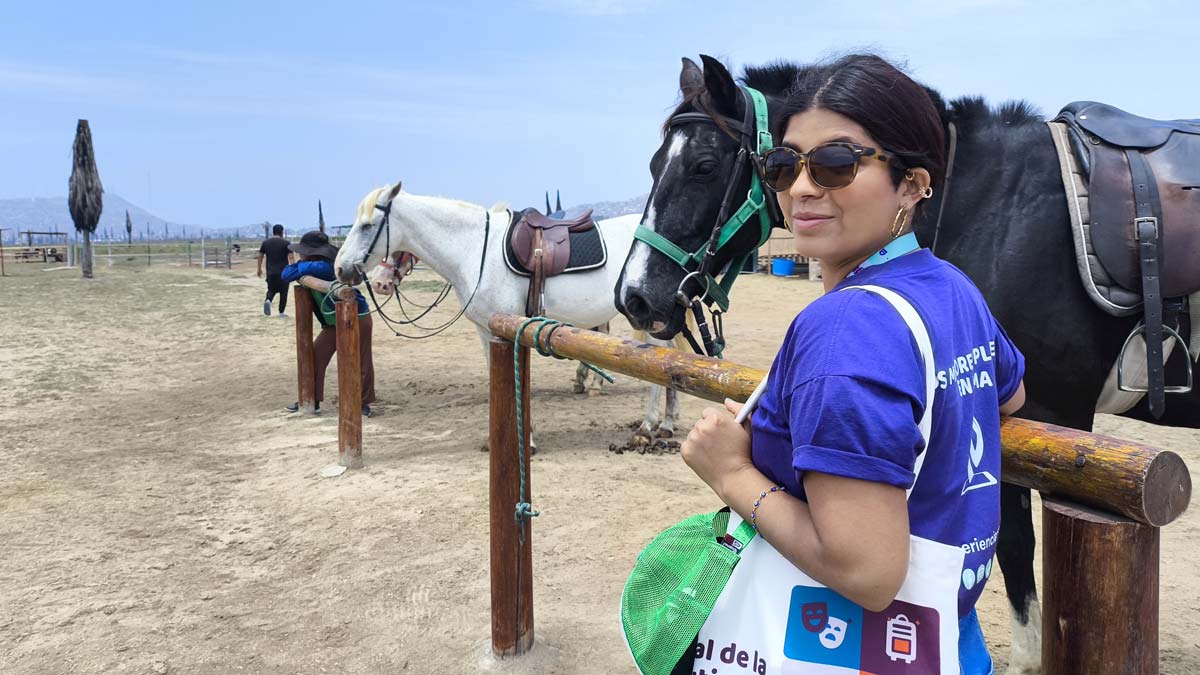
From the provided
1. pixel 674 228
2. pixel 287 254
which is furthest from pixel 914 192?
pixel 287 254

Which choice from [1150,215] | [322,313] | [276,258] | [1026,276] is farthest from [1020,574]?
[276,258]

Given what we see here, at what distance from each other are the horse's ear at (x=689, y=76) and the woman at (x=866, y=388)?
185cm

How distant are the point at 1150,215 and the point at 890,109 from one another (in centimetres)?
150

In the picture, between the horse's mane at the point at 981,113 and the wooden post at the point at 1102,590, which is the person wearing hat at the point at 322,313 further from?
the wooden post at the point at 1102,590

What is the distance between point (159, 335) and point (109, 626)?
9.97m

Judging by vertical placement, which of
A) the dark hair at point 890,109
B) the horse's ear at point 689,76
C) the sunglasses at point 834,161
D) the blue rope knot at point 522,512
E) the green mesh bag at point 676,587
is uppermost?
the horse's ear at point 689,76

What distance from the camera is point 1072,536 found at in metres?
1.00

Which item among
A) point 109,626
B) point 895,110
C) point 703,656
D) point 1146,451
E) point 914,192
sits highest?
point 895,110

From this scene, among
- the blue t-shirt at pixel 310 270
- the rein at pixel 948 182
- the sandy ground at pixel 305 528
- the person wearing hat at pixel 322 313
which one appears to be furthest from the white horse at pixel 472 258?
the rein at pixel 948 182

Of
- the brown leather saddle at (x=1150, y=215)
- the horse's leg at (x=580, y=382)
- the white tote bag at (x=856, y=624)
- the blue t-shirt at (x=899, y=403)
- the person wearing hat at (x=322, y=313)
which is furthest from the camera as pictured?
the horse's leg at (x=580, y=382)

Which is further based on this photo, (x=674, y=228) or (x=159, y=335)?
(x=159, y=335)

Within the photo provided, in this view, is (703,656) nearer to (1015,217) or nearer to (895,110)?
(895,110)

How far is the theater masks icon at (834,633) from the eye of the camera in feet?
2.97

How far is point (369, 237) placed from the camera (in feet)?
19.4
